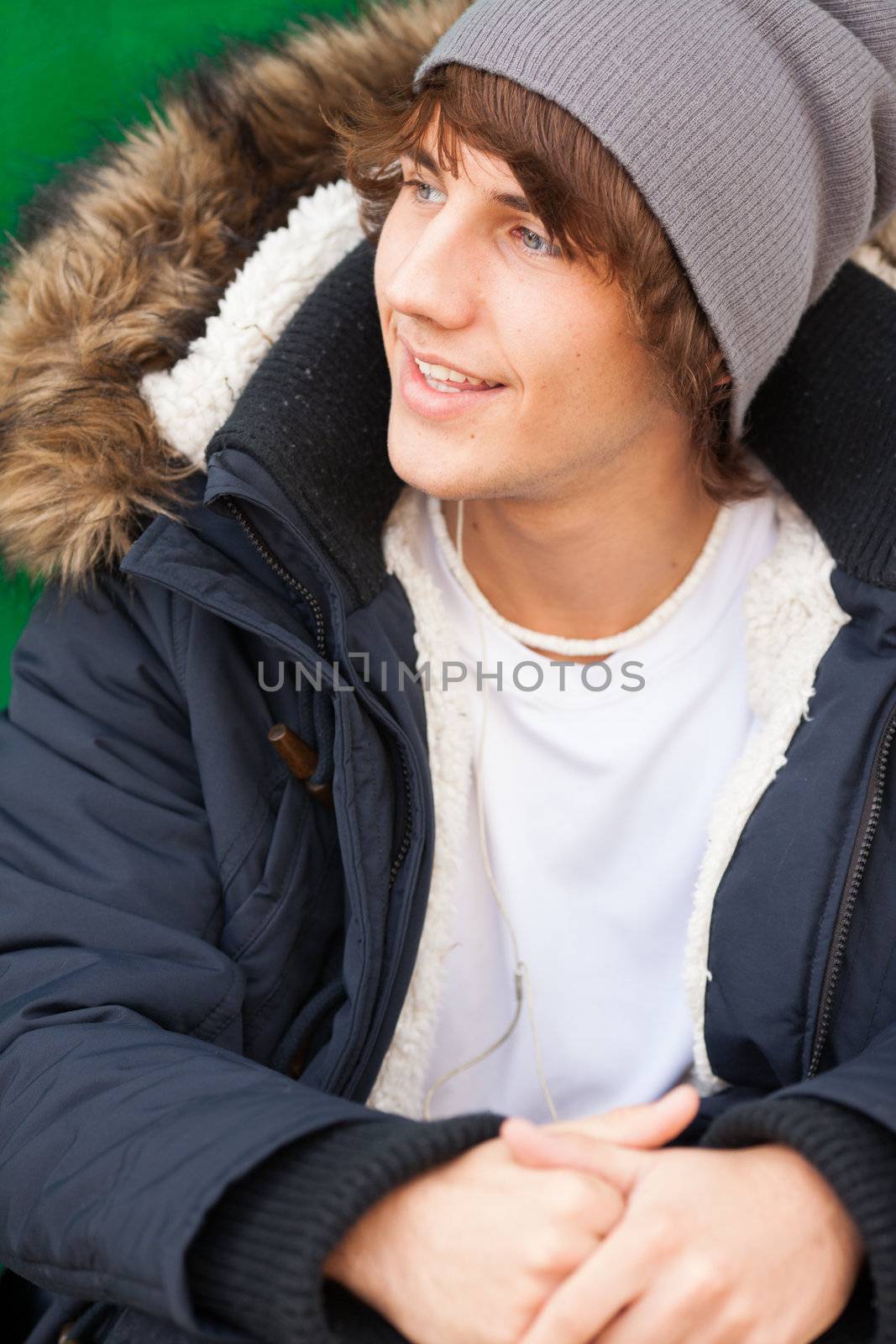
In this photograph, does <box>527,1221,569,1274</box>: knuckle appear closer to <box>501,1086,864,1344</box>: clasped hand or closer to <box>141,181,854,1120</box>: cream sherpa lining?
<box>501,1086,864,1344</box>: clasped hand

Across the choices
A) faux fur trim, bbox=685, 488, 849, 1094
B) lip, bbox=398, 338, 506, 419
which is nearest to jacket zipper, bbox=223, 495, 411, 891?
lip, bbox=398, 338, 506, 419

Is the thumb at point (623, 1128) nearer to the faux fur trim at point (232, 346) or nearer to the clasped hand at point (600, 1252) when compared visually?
the clasped hand at point (600, 1252)

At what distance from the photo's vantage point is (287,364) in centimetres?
158

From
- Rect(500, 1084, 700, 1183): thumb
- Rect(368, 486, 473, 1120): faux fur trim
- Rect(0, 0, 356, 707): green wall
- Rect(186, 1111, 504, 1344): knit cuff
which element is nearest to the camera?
Rect(186, 1111, 504, 1344): knit cuff

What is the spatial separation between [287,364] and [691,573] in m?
0.62

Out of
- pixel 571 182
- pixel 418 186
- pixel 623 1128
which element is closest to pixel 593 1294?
pixel 623 1128

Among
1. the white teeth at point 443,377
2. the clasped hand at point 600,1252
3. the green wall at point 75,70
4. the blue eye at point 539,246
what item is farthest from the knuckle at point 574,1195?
the green wall at point 75,70

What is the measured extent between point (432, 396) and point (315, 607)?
0.95 feet

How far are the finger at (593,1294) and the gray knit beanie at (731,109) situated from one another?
3.31 feet

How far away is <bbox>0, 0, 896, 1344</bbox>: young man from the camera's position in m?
1.17

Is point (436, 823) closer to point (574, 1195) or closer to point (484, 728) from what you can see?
point (484, 728)

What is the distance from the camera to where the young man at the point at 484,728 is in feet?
3.82

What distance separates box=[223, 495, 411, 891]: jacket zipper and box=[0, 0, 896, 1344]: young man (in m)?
0.01

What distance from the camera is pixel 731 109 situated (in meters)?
1.40
